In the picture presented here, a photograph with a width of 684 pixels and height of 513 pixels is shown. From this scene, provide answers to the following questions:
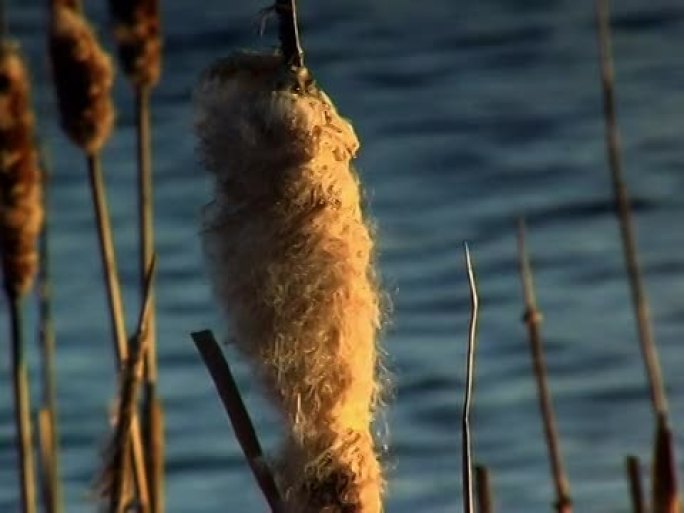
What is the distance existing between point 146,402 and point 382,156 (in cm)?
363

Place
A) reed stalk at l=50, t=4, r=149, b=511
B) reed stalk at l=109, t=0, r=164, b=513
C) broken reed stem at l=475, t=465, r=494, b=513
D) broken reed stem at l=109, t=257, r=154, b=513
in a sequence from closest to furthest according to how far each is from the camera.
→ broken reed stem at l=109, t=257, r=154, b=513 < broken reed stem at l=475, t=465, r=494, b=513 < reed stalk at l=50, t=4, r=149, b=511 < reed stalk at l=109, t=0, r=164, b=513

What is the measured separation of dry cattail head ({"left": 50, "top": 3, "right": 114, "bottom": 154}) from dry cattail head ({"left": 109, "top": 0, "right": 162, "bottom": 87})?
0.09 m

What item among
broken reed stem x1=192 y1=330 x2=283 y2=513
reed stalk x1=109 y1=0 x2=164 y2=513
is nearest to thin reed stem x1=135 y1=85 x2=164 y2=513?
reed stalk x1=109 y1=0 x2=164 y2=513

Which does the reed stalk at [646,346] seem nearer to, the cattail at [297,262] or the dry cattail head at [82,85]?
the cattail at [297,262]

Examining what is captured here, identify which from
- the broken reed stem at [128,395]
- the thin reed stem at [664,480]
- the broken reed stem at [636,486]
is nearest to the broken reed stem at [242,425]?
the broken reed stem at [128,395]

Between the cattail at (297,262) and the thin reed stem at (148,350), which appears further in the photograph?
the thin reed stem at (148,350)

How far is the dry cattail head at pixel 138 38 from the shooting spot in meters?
2.14

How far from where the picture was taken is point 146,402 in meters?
2.14

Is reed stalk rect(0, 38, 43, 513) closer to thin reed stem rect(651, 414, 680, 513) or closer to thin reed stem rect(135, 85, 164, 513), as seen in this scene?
thin reed stem rect(135, 85, 164, 513)

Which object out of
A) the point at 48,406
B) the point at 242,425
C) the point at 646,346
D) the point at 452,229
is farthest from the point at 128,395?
the point at 452,229

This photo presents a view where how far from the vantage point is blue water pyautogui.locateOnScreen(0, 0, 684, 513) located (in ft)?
14.2

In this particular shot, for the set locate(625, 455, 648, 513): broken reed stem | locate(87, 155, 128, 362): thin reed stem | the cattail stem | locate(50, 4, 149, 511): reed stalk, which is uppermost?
locate(50, 4, 149, 511): reed stalk

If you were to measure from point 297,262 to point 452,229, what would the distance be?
401 centimetres

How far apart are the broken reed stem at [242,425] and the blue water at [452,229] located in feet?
7.43
